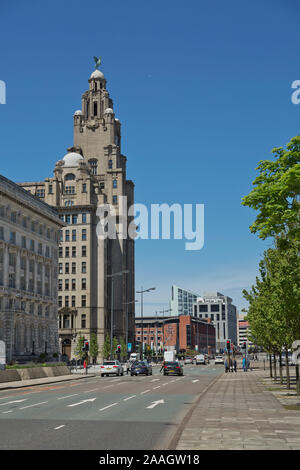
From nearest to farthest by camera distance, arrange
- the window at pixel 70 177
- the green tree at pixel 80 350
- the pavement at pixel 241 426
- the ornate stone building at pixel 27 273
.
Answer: the pavement at pixel 241 426 → the ornate stone building at pixel 27 273 → the green tree at pixel 80 350 → the window at pixel 70 177

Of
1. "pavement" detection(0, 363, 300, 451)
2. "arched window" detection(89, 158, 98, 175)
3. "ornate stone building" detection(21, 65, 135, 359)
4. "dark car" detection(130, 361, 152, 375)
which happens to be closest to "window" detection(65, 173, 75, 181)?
"ornate stone building" detection(21, 65, 135, 359)

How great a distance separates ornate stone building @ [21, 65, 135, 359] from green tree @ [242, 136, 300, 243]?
92761mm

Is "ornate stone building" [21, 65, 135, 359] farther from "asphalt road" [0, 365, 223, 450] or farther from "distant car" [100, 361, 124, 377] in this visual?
"asphalt road" [0, 365, 223, 450]

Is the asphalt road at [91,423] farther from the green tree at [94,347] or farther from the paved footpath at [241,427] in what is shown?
the green tree at [94,347]

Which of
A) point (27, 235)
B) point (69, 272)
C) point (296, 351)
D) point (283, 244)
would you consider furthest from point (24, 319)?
point (283, 244)

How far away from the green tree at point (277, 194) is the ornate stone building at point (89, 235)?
304 feet

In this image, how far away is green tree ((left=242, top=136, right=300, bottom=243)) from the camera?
692 inches

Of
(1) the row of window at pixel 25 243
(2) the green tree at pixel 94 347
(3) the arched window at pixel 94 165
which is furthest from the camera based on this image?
(3) the arched window at pixel 94 165

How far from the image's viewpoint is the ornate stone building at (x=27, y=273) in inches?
2781

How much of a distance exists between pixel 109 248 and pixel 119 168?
19496 mm

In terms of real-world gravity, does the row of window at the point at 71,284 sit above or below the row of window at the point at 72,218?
below

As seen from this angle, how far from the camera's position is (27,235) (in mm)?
79125

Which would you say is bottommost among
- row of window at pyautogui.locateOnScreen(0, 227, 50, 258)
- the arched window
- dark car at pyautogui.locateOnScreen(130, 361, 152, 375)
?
dark car at pyautogui.locateOnScreen(130, 361, 152, 375)

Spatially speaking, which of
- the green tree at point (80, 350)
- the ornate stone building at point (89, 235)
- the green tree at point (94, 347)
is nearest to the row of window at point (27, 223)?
the green tree at point (80, 350)
